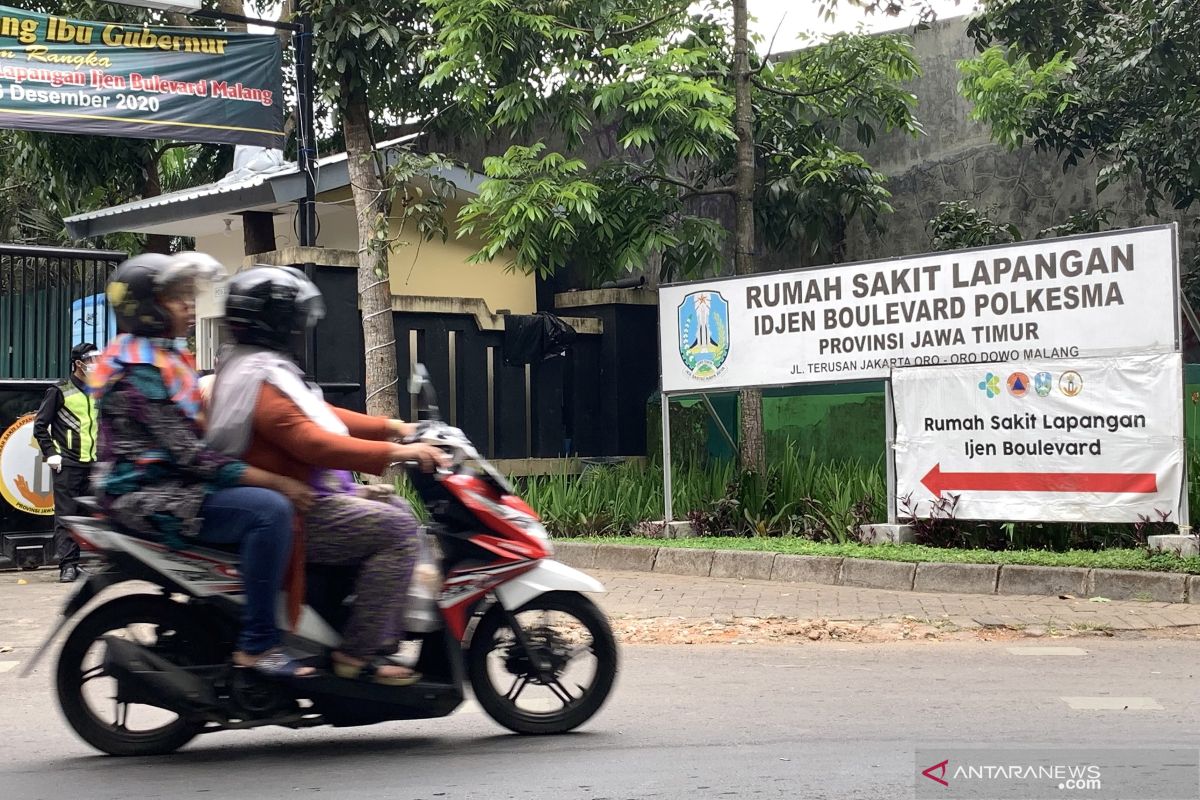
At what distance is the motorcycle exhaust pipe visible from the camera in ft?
15.5

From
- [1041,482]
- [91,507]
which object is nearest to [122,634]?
[91,507]

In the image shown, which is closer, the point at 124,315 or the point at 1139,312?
the point at 124,315

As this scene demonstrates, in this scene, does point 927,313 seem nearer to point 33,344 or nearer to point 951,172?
point 951,172

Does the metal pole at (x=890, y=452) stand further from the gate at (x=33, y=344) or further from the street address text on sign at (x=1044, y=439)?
the gate at (x=33, y=344)

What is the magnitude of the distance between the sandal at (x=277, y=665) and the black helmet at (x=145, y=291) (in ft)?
3.64

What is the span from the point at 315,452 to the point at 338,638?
0.64 meters

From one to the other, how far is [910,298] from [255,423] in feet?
25.0

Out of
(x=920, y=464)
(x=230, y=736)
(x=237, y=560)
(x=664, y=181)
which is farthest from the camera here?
(x=664, y=181)

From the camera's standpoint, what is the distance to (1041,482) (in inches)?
416

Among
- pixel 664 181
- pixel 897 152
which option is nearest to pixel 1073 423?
pixel 664 181

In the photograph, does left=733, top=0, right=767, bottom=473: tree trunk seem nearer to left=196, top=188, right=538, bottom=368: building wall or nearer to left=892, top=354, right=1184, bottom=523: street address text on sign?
left=892, top=354, right=1184, bottom=523: street address text on sign

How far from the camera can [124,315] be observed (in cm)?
477

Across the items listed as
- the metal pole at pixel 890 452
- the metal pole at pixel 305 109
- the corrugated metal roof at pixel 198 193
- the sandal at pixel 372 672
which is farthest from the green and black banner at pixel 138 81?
the sandal at pixel 372 672

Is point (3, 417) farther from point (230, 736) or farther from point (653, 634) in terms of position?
point (230, 736)
